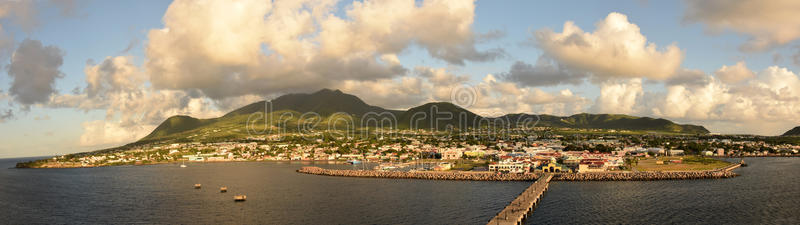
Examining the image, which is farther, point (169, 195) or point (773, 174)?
point (773, 174)

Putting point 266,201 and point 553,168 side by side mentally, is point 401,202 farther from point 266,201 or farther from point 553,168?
point 553,168

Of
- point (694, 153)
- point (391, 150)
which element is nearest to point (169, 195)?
point (391, 150)

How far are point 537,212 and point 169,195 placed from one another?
6816 cm

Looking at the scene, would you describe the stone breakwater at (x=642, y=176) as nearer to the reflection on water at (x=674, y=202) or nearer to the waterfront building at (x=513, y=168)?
the reflection on water at (x=674, y=202)

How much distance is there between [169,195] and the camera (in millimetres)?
91562

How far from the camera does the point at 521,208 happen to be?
61.3m

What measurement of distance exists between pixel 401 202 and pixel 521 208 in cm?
2111

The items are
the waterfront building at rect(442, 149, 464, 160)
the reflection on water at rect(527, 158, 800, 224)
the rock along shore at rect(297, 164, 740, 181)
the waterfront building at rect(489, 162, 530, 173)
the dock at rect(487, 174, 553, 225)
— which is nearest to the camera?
the dock at rect(487, 174, 553, 225)

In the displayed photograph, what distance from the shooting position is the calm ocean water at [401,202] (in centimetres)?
6266

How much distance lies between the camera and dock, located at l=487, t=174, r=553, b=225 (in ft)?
179

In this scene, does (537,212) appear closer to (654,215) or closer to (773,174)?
(654,215)

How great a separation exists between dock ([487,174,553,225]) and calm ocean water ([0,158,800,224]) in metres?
1.62

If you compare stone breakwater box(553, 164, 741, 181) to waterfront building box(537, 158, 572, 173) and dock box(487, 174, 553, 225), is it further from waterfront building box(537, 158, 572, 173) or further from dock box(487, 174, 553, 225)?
dock box(487, 174, 553, 225)

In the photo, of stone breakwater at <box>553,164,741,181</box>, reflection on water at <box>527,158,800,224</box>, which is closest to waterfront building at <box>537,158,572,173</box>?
stone breakwater at <box>553,164,741,181</box>
